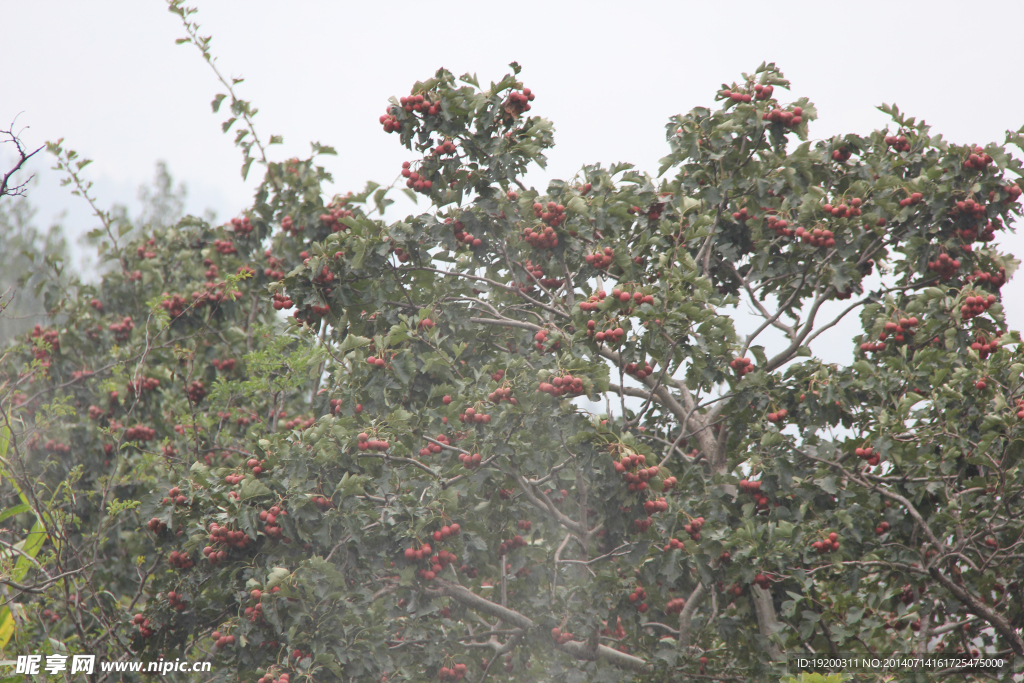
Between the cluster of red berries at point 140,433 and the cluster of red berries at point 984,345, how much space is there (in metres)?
6.36

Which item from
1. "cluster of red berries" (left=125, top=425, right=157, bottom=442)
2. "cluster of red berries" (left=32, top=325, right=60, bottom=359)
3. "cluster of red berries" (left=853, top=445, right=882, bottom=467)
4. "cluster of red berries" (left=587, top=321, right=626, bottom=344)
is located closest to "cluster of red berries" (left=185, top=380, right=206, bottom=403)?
"cluster of red berries" (left=125, top=425, right=157, bottom=442)

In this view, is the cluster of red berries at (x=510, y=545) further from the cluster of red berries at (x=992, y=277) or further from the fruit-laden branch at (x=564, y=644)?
the cluster of red berries at (x=992, y=277)

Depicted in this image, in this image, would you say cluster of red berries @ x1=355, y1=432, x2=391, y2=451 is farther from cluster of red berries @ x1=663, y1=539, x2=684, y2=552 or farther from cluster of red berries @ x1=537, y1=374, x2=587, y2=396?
cluster of red berries @ x1=663, y1=539, x2=684, y2=552

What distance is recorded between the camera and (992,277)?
4.57 meters

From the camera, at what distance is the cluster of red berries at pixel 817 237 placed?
448 centimetres

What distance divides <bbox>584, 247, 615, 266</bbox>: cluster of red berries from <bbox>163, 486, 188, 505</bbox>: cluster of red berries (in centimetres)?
266

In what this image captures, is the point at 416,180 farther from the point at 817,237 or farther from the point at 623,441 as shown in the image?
the point at 817,237

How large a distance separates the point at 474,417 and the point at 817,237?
228 centimetres

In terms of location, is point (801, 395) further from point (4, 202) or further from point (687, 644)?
point (4, 202)

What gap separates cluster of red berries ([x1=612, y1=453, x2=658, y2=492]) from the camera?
375 cm

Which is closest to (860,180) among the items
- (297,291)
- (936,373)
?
(936,373)

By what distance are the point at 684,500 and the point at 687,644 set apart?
919 millimetres

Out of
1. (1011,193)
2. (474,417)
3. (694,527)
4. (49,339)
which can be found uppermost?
(1011,193)

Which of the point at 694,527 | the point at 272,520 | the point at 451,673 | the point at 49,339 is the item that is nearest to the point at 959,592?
the point at 694,527
